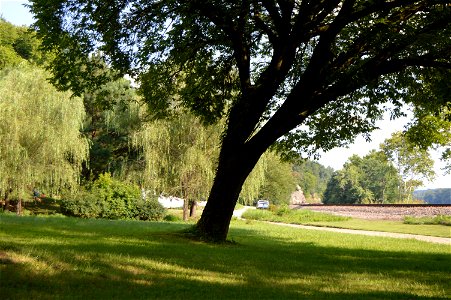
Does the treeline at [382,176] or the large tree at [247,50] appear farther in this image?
the treeline at [382,176]

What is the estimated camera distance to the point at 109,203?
1121 inches

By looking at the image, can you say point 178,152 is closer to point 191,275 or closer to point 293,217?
point 293,217

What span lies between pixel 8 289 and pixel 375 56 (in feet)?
33.4

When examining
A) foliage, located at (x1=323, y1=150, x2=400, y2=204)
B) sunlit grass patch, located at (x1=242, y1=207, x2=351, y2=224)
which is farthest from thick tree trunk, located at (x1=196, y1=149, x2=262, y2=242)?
foliage, located at (x1=323, y1=150, x2=400, y2=204)

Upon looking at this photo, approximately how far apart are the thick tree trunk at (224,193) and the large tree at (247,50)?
30 mm

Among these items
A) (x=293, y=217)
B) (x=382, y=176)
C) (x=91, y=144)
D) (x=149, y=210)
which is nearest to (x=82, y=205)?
(x=149, y=210)

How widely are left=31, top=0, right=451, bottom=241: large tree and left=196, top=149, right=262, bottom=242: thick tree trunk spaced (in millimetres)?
30

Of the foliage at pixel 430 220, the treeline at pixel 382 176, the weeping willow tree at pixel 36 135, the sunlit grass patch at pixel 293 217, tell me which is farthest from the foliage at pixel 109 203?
the treeline at pixel 382 176

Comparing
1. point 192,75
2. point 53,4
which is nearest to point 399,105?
point 192,75

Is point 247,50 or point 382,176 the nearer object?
point 247,50

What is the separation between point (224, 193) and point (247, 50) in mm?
4491

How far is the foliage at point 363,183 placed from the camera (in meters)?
90.1

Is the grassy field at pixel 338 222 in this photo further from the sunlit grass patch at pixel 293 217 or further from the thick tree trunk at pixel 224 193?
the thick tree trunk at pixel 224 193

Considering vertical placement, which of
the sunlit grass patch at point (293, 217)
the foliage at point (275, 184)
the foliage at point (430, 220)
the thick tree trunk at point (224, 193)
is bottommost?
the sunlit grass patch at point (293, 217)
